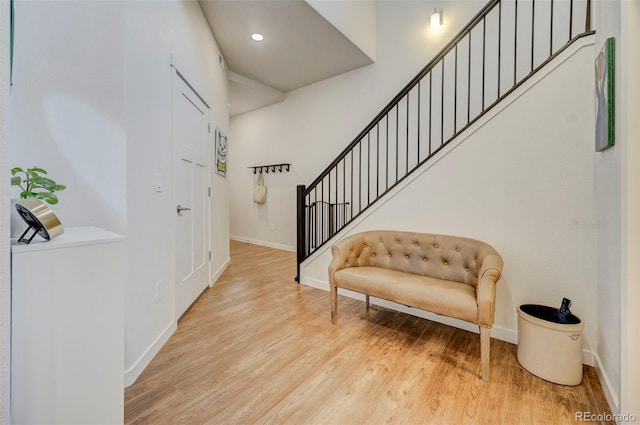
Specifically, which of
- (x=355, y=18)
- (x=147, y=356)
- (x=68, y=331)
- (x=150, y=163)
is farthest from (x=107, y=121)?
(x=355, y=18)

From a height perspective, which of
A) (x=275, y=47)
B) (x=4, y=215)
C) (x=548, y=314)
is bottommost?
(x=548, y=314)

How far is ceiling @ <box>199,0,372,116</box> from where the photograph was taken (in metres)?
2.90

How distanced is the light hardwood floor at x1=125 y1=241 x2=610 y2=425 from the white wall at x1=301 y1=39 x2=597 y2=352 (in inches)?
19.4

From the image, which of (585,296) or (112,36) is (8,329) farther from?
(585,296)

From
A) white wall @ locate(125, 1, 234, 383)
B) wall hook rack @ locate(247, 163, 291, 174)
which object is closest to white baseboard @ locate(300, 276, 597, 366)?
white wall @ locate(125, 1, 234, 383)

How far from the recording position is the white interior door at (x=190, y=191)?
233 centimetres

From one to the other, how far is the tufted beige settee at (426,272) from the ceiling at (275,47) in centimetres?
251

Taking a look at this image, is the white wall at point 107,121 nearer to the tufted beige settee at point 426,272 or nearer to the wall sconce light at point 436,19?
the tufted beige settee at point 426,272

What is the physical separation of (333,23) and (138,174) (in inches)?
108

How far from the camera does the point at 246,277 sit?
3602mm

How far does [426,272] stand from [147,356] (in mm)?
2125

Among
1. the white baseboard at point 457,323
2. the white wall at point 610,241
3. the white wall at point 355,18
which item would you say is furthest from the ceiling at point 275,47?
the white baseboard at point 457,323

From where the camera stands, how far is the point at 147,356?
5.82 feet

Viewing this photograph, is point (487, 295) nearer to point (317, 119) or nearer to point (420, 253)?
point (420, 253)
